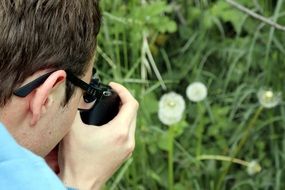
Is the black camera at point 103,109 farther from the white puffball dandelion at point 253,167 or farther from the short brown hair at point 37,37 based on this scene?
the white puffball dandelion at point 253,167

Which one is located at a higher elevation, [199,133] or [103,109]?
[103,109]

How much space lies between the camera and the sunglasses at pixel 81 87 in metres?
1.51

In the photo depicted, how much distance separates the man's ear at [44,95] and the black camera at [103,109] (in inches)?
9.8

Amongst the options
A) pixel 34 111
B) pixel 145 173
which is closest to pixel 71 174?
pixel 34 111

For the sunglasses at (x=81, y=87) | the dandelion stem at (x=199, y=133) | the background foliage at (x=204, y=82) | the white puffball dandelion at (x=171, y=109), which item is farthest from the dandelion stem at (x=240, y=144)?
the sunglasses at (x=81, y=87)

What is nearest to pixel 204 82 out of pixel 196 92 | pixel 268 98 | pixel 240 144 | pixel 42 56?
pixel 196 92

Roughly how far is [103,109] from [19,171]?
604 millimetres

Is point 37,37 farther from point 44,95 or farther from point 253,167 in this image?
point 253,167

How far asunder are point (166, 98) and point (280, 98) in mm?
516

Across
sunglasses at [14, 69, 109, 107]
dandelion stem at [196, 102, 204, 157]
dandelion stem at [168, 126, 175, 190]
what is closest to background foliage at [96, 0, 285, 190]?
dandelion stem at [196, 102, 204, 157]

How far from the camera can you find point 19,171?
1.30m

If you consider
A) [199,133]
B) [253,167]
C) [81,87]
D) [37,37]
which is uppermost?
[37,37]

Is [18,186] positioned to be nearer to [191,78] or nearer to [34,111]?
[34,111]

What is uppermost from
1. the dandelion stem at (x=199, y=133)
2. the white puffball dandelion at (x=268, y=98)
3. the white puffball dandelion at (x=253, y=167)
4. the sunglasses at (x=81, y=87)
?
the sunglasses at (x=81, y=87)
